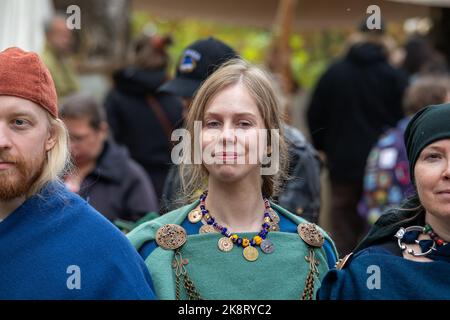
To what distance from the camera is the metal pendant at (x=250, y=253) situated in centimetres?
347

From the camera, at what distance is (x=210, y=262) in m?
3.46

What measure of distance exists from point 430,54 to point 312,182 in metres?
5.71

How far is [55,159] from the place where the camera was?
11.4 feet

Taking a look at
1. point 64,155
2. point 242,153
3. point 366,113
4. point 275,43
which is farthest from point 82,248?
point 275,43

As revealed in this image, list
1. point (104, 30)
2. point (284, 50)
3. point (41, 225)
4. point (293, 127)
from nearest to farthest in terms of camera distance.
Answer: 1. point (41, 225)
2. point (293, 127)
3. point (284, 50)
4. point (104, 30)

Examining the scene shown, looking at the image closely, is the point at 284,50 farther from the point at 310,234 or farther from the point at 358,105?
the point at 310,234

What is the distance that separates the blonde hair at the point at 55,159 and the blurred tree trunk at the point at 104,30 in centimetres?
840

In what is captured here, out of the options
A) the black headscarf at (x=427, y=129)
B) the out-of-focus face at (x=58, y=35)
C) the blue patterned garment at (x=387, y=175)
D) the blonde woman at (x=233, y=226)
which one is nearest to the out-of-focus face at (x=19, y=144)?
the blonde woman at (x=233, y=226)

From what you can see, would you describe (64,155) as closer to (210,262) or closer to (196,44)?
(210,262)

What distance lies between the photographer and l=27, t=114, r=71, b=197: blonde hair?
Answer: 341 centimetres

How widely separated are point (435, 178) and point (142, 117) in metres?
4.61

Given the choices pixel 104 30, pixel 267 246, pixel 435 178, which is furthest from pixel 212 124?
pixel 104 30

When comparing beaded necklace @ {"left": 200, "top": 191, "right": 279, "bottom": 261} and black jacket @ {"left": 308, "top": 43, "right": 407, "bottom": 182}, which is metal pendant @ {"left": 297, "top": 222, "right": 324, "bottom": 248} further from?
black jacket @ {"left": 308, "top": 43, "right": 407, "bottom": 182}

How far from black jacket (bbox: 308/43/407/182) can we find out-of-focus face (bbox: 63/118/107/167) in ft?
9.54
